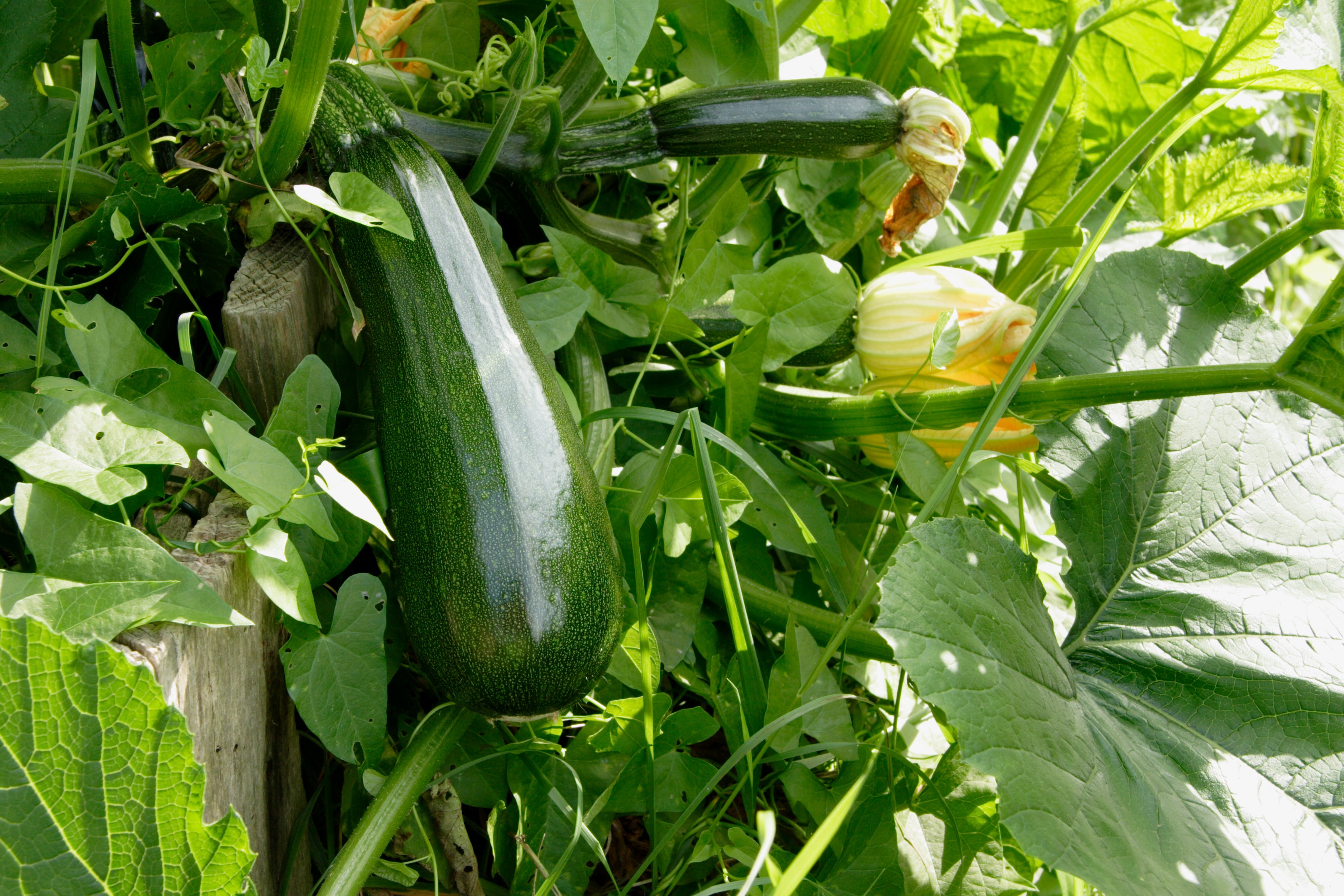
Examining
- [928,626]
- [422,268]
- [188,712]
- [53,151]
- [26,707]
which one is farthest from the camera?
[53,151]

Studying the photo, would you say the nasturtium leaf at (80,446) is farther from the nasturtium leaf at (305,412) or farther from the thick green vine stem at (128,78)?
the thick green vine stem at (128,78)

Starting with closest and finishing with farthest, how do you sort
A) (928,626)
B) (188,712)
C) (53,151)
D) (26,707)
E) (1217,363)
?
(26,707)
(188,712)
(928,626)
(53,151)
(1217,363)

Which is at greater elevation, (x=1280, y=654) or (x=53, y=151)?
(x=53, y=151)

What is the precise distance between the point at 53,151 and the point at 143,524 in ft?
1.68

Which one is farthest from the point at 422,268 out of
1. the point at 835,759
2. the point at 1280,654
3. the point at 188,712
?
the point at 1280,654

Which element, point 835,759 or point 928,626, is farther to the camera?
point 835,759

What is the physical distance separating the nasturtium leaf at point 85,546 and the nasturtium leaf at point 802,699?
1.80ft

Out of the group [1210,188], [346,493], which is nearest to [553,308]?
[346,493]

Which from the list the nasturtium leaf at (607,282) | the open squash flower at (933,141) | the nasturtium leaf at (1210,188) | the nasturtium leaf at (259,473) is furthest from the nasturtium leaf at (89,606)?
the nasturtium leaf at (1210,188)

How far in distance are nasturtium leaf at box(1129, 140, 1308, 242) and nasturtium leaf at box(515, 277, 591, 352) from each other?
98 centimetres

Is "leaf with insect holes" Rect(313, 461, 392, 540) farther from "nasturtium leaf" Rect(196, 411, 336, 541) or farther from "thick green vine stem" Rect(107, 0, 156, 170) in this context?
"thick green vine stem" Rect(107, 0, 156, 170)

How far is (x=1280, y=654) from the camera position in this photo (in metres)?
1.07

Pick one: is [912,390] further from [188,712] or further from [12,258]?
[12,258]

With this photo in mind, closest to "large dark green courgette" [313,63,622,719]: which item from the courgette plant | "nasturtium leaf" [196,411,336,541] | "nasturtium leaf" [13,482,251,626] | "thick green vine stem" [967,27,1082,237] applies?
the courgette plant
